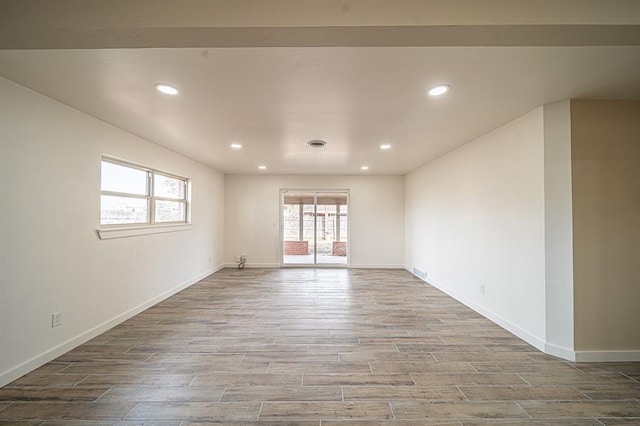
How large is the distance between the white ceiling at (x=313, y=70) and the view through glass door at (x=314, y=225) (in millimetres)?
3273

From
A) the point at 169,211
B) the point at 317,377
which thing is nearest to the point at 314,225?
the point at 169,211

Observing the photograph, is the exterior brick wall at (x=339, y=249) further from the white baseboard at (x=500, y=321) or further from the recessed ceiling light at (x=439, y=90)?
the recessed ceiling light at (x=439, y=90)

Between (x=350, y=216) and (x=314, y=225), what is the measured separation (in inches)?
38.7

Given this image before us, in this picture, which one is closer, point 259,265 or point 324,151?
point 324,151

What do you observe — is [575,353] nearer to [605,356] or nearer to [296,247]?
[605,356]

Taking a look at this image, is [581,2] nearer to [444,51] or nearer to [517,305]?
[444,51]

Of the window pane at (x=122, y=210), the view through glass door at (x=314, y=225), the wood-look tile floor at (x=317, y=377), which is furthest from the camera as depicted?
the view through glass door at (x=314, y=225)

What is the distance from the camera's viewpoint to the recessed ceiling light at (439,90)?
7.38 feet

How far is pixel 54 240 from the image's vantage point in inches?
101

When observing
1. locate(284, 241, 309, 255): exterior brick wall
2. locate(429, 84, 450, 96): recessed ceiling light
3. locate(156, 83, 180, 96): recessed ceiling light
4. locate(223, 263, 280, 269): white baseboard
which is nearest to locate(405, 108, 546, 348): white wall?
locate(429, 84, 450, 96): recessed ceiling light

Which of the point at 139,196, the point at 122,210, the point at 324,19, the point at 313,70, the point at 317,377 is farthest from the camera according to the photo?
the point at 139,196

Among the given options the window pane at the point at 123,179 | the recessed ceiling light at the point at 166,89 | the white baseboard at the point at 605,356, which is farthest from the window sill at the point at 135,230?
the white baseboard at the point at 605,356

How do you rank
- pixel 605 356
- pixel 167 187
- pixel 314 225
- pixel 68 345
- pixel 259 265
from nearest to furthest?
pixel 605 356 → pixel 68 345 → pixel 167 187 → pixel 259 265 → pixel 314 225

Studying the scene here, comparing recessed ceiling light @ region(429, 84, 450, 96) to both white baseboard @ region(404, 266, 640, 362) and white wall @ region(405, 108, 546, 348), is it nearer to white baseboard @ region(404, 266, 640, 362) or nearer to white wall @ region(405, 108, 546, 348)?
white wall @ region(405, 108, 546, 348)
